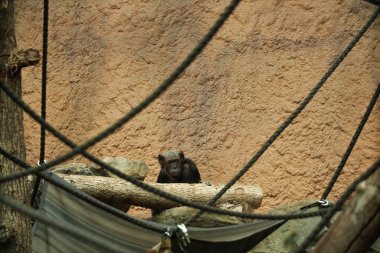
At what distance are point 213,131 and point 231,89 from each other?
52 centimetres

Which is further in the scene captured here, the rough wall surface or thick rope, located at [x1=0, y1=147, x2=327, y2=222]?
the rough wall surface

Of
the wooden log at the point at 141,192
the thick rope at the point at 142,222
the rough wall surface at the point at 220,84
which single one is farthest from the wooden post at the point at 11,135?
the rough wall surface at the point at 220,84

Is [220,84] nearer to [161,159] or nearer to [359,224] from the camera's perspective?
[161,159]

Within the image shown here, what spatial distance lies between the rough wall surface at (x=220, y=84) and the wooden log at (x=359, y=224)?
18.5 ft

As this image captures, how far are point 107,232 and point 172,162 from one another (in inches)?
130

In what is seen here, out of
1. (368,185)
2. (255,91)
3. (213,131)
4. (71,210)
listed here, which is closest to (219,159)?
(213,131)

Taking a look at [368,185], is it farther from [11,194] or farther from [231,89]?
[231,89]

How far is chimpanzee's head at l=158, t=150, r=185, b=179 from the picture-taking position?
26.0ft

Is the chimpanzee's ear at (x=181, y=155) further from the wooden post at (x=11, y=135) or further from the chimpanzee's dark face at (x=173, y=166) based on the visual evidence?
the wooden post at (x=11, y=135)

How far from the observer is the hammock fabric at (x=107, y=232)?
179 inches

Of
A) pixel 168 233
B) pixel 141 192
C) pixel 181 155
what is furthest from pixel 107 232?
pixel 181 155

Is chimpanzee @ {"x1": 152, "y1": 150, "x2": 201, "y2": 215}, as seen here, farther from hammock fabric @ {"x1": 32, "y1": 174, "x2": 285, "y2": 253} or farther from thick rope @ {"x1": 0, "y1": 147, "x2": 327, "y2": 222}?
thick rope @ {"x1": 0, "y1": 147, "x2": 327, "y2": 222}

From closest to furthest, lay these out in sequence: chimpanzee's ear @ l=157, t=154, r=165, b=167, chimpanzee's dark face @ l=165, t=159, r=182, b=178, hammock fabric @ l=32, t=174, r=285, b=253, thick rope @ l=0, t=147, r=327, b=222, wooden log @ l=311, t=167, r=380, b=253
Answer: wooden log @ l=311, t=167, r=380, b=253, thick rope @ l=0, t=147, r=327, b=222, hammock fabric @ l=32, t=174, r=285, b=253, chimpanzee's dark face @ l=165, t=159, r=182, b=178, chimpanzee's ear @ l=157, t=154, r=165, b=167

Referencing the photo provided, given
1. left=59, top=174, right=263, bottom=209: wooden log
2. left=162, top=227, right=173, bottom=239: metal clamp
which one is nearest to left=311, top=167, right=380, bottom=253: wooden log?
left=162, top=227, right=173, bottom=239: metal clamp
